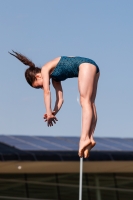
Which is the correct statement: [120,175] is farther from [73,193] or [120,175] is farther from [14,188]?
[14,188]

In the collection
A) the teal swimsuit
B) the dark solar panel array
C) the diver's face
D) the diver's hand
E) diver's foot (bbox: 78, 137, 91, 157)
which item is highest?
the teal swimsuit

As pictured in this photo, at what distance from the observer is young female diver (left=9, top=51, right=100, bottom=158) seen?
30.5 ft

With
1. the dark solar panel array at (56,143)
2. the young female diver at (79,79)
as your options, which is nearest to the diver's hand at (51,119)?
the young female diver at (79,79)

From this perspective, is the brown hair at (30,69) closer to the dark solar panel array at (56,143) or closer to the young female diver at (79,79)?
the young female diver at (79,79)

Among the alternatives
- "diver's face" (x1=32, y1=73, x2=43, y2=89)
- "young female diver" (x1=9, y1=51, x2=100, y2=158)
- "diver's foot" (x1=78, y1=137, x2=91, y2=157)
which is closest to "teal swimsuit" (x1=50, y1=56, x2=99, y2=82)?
"young female diver" (x1=9, y1=51, x2=100, y2=158)

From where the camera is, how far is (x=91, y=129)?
31.0 ft

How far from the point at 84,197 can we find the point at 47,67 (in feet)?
76.3

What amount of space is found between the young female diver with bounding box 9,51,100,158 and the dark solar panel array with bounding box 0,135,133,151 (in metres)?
19.6

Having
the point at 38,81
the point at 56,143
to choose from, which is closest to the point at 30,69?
the point at 38,81

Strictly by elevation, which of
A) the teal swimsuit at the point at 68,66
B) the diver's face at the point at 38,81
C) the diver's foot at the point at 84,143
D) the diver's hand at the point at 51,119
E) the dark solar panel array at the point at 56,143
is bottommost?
the dark solar panel array at the point at 56,143

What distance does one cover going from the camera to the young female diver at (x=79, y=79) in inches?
366

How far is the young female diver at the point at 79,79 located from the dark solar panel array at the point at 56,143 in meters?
19.6

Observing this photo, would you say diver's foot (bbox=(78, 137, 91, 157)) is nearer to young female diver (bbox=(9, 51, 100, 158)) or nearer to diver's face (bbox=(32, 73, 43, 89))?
young female diver (bbox=(9, 51, 100, 158))

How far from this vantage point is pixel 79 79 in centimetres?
930
